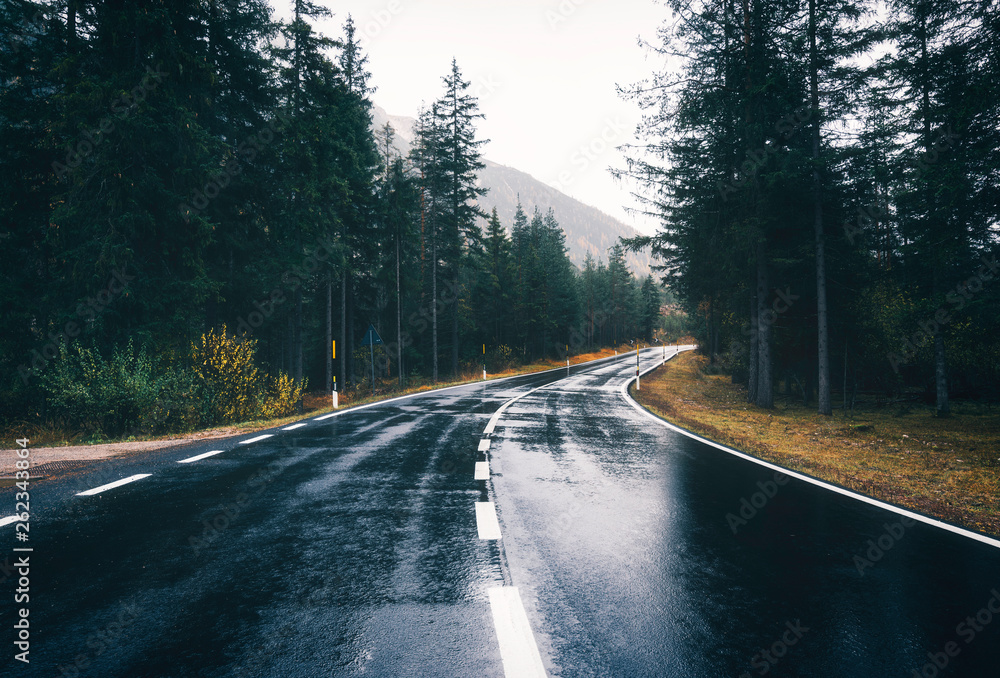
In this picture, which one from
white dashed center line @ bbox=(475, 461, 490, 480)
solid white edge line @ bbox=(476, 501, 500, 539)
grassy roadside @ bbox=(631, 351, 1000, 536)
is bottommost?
grassy roadside @ bbox=(631, 351, 1000, 536)

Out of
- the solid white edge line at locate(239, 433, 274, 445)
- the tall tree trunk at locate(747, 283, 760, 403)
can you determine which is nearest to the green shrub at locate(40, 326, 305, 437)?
the solid white edge line at locate(239, 433, 274, 445)

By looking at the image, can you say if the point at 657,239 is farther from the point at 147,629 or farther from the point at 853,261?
the point at 147,629

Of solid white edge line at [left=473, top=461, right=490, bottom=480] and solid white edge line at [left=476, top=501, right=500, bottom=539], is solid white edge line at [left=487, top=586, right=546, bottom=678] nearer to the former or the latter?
solid white edge line at [left=476, top=501, right=500, bottom=539]

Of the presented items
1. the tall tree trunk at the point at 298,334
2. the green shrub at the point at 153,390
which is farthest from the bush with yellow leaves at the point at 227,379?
the tall tree trunk at the point at 298,334

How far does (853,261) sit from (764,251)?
2.90m

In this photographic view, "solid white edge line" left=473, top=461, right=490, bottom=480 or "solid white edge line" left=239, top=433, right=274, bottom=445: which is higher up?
"solid white edge line" left=239, top=433, right=274, bottom=445

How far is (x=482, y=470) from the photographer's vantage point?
23.2ft

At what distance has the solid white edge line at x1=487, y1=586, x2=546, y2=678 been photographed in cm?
245

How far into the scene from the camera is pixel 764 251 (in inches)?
744

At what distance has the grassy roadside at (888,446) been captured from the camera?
6.51 m

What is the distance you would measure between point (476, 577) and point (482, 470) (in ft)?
11.5

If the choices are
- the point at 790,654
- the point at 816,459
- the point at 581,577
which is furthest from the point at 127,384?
the point at 816,459

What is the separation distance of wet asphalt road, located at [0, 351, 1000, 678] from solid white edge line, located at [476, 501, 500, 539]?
0.34 ft

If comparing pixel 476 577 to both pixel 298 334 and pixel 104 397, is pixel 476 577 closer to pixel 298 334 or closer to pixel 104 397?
pixel 104 397
